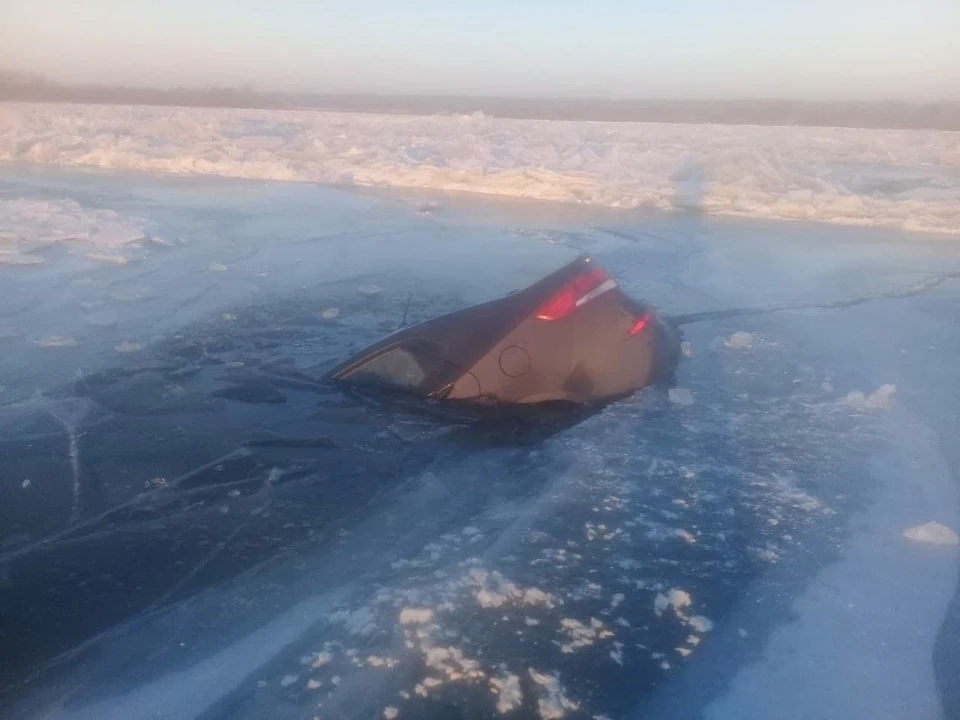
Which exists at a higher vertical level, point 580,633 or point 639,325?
point 639,325

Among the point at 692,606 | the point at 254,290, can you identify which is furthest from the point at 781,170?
the point at 692,606

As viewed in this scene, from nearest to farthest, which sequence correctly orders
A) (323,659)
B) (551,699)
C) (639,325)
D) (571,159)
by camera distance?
(551,699) < (323,659) < (639,325) < (571,159)

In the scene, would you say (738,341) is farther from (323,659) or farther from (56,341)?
(56,341)

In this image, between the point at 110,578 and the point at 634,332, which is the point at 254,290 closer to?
the point at 634,332

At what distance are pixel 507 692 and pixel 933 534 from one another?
2.13 m

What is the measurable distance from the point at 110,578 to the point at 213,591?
0.47m

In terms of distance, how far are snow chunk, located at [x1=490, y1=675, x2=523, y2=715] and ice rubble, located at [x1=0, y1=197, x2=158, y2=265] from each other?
700cm

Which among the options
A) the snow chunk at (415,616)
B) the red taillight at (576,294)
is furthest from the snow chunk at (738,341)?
the snow chunk at (415,616)

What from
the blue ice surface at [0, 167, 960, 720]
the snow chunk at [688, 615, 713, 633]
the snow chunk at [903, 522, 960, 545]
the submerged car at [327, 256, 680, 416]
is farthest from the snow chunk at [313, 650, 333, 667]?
the snow chunk at [903, 522, 960, 545]

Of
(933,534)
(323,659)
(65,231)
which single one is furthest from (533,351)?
(65,231)

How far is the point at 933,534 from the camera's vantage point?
3.58m

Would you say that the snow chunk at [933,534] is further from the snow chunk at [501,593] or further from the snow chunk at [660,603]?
the snow chunk at [501,593]

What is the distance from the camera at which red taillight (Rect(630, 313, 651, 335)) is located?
507 cm

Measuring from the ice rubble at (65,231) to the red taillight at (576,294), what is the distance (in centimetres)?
543
